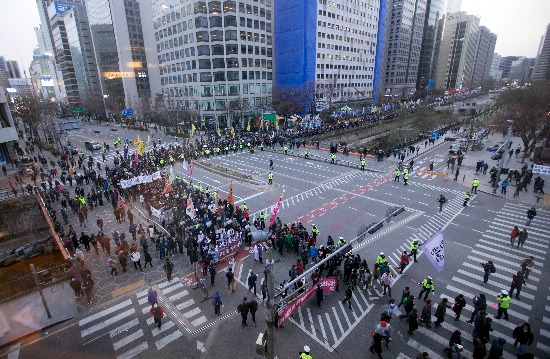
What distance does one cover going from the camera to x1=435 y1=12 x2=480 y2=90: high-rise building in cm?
17525

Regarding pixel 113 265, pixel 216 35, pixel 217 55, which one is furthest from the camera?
pixel 217 55

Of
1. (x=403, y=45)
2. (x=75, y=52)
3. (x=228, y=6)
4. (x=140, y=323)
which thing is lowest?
(x=140, y=323)

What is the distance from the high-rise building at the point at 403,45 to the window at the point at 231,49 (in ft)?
252

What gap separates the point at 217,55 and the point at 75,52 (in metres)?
94.2

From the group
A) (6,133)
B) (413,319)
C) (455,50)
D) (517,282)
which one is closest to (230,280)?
(413,319)

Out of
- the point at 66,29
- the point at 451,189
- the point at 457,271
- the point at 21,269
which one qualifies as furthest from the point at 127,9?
the point at 457,271

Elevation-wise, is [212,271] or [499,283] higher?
[212,271]

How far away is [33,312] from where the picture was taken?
14.5 meters

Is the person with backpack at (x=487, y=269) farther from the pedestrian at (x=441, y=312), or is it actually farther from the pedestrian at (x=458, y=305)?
the pedestrian at (x=441, y=312)

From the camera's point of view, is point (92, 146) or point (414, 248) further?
point (92, 146)

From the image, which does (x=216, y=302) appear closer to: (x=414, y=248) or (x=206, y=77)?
(x=414, y=248)

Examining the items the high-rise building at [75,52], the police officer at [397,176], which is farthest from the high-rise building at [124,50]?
the police officer at [397,176]

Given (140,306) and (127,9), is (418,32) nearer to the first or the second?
(127,9)

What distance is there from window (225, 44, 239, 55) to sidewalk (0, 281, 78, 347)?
229 ft
